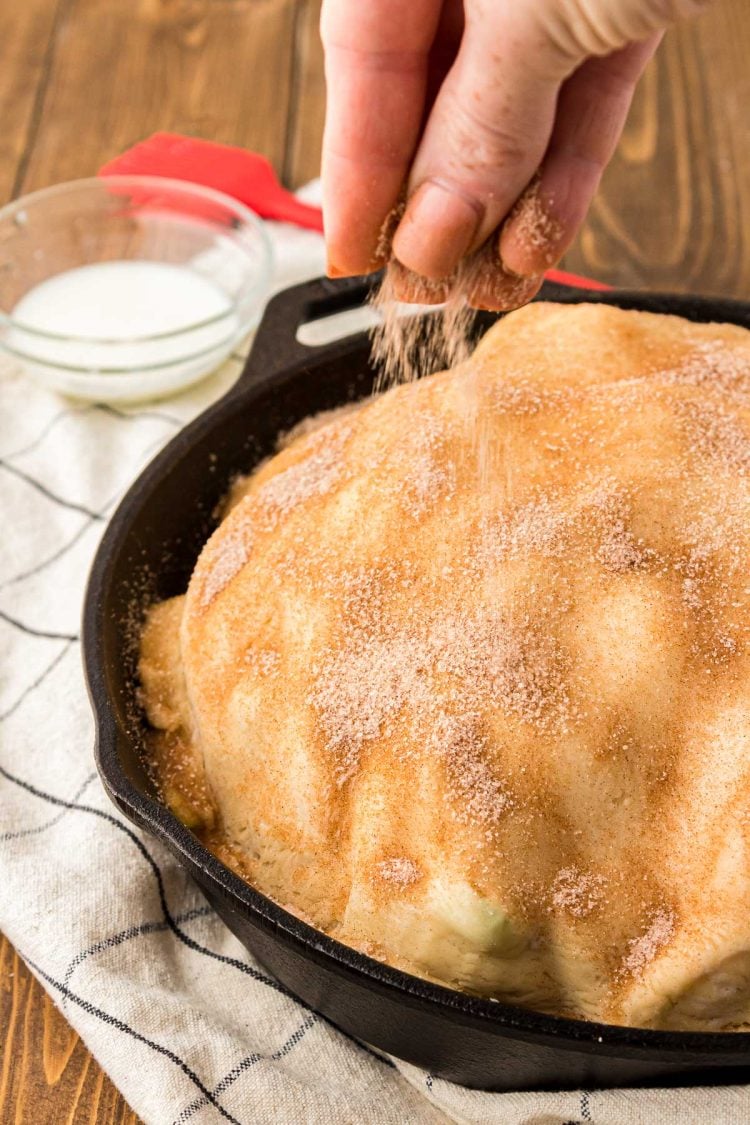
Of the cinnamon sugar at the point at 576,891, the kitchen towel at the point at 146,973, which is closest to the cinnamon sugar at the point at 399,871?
the cinnamon sugar at the point at 576,891

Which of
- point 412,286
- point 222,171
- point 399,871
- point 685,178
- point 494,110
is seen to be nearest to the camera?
point 494,110

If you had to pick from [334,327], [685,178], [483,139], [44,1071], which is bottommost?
[685,178]

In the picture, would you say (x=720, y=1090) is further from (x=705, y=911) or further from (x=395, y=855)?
(x=395, y=855)

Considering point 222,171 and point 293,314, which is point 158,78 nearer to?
point 222,171

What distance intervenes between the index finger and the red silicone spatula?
111 cm

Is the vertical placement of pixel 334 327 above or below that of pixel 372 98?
below

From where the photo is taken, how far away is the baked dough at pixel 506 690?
102 cm

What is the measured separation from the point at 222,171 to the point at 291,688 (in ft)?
4.80

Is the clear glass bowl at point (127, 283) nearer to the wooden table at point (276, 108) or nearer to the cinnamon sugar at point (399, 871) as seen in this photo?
the wooden table at point (276, 108)

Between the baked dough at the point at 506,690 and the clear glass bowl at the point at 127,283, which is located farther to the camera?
the clear glass bowl at the point at 127,283

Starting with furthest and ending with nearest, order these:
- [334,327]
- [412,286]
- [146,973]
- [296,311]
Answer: [334,327]
[296,311]
[146,973]
[412,286]

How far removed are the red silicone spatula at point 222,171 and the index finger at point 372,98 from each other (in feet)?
3.65

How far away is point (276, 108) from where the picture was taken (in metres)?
2.64

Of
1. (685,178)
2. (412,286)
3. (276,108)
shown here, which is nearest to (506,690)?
(412,286)
